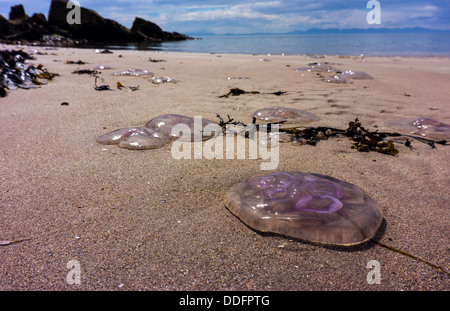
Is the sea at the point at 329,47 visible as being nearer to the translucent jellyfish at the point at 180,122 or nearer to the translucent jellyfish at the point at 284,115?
the translucent jellyfish at the point at 284,115

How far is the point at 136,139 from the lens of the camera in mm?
2805

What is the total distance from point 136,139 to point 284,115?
196 cm

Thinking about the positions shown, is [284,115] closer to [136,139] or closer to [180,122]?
[180,122]

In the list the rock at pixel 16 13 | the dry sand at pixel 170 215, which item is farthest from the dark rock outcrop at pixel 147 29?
the dry sand at pixel 170 215

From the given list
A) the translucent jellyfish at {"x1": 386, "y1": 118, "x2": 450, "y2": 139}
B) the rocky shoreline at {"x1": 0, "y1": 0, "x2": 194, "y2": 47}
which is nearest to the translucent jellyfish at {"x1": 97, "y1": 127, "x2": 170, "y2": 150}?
the translucent jellyfish at {"x1": 386, "y1": 118, "x2": 450, "y2": 139}

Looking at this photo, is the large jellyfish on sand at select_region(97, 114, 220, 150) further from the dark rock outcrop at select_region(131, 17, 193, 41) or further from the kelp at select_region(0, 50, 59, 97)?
the dark rock outcrop at select_region(131, 17, 193, 41)

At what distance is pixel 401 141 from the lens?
10.1 ft

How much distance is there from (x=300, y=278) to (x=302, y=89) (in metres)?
4.72

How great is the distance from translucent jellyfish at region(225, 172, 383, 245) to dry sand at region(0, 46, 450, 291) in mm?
70

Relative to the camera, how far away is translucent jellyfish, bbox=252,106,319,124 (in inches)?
144

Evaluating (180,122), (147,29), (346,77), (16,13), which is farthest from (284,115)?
(147,29)

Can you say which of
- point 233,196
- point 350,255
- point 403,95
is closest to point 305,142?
point 233,196

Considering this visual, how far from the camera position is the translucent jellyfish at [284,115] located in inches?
144
